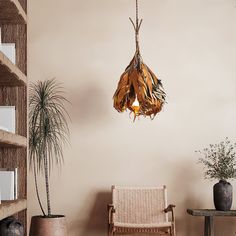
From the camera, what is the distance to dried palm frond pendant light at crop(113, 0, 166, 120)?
5496 millimetres

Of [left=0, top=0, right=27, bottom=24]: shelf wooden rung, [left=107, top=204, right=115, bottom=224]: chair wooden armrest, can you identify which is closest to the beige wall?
[left=107, top=204, right=115, bottom=224]: chair wooden armrest

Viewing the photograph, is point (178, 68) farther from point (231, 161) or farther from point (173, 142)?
point (231, 161)

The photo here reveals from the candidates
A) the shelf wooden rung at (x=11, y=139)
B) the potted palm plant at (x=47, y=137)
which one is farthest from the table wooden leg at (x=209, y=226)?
the shelf wooden rung at (x=11, y=139)

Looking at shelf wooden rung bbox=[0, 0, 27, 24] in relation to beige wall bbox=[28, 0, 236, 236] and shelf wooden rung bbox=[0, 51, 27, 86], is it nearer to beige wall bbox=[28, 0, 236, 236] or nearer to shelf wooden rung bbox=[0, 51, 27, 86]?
shelf wooden rung bbox=[0, 51, 27, 86]

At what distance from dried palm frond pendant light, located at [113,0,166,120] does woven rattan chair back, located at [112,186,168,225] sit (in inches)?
35.9

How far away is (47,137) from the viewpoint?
5.89m

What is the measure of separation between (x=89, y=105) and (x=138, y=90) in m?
0.92

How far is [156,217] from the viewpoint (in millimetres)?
5852

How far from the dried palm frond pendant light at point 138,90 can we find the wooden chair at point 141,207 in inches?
36.0

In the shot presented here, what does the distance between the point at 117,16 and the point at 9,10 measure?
2.83 meters

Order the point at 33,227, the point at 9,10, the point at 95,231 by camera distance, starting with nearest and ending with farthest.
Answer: the point at 9,10, the point at 33,227, the point at 95,231

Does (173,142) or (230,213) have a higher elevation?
(173,142)

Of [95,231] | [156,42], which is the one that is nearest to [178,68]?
[156,42]

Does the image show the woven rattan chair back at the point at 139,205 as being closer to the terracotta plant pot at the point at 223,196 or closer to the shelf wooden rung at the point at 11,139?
the terracotta plant pot at the point at 223,196
